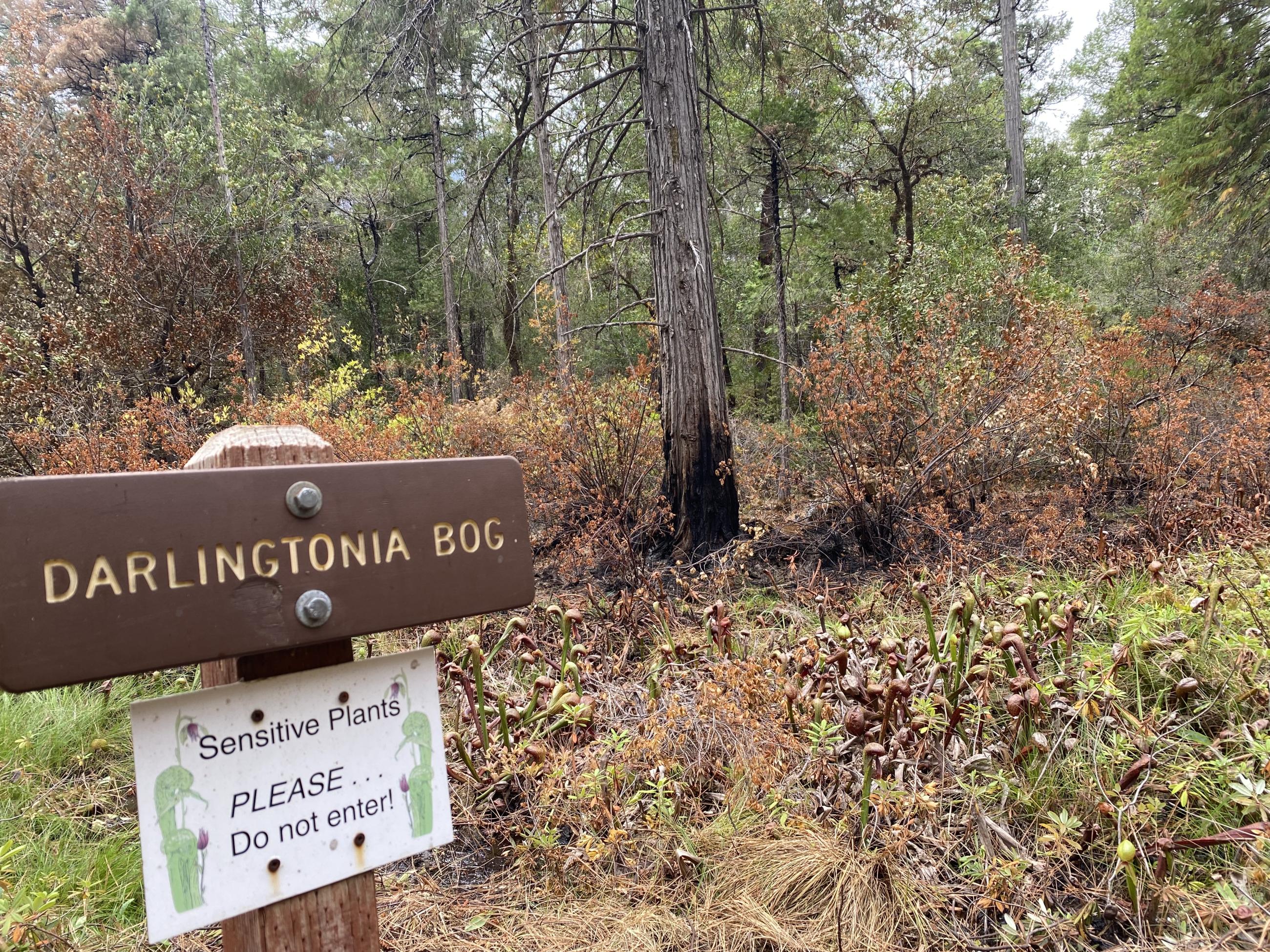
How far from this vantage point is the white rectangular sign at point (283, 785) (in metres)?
1.00

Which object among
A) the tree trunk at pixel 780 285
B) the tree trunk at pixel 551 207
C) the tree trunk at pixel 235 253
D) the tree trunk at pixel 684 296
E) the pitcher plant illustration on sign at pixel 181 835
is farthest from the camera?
the tree trunk at pixel 235 253

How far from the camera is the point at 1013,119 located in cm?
1238

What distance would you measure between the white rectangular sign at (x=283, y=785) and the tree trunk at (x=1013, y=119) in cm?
1347

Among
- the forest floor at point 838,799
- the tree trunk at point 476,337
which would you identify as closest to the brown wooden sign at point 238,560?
the forest floor at point 838,799

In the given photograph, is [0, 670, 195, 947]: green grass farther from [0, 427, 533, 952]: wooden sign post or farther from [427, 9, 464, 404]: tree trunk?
[427, 9, 464, 404]: tree trunk

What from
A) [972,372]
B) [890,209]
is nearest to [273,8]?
[890,209]

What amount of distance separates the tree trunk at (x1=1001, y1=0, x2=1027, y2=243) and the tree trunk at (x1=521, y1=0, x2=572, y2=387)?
25.7 ft

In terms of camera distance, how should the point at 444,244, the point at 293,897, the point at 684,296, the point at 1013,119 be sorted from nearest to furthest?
1. the point at 293,897
2. the point at 684,296
3. the point at 1013,119
4. the point at 444,244

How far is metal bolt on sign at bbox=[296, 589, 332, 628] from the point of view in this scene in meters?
1.01

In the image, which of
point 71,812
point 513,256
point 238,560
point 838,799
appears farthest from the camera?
point 513,256

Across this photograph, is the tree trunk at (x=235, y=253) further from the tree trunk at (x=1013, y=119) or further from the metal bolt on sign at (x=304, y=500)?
the tree trunk at (x=1013, y=119)

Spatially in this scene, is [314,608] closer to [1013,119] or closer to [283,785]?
[283,785]

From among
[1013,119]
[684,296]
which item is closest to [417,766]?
[684,296]

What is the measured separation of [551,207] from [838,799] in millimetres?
8513
